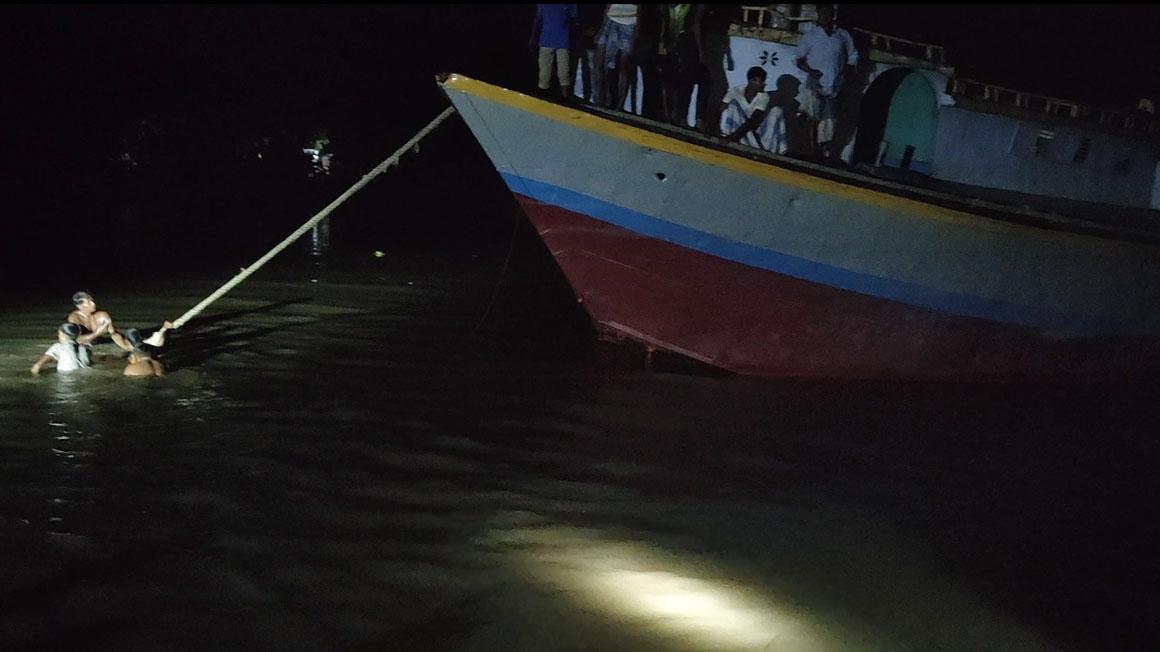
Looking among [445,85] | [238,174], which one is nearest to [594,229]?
[445,85]

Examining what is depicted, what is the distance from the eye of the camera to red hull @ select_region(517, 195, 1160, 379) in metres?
8.52

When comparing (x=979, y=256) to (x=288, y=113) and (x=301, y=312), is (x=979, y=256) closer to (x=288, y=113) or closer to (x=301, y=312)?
(x=301, y=312)

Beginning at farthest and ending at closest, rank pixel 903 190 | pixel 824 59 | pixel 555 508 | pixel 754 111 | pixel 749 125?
pixel 754 111, pixel 749 125, pixel 824 59, pixel 903 190, pixel 555 508

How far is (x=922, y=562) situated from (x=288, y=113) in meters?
45.4

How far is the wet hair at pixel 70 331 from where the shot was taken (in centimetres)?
842

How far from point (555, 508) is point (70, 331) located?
16.5ft

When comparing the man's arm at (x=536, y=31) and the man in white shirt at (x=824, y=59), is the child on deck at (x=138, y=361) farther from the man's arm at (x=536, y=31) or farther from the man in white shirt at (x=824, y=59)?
the man in white shirt at (x=824, y=59)

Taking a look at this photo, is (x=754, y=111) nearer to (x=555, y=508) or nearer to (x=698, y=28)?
(x=698, y=28)

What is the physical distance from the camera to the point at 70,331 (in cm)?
845

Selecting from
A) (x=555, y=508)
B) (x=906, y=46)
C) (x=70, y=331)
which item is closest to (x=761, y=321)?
(x=555, y=508)

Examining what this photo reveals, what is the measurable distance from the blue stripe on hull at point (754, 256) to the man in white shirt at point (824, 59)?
7.50 feet

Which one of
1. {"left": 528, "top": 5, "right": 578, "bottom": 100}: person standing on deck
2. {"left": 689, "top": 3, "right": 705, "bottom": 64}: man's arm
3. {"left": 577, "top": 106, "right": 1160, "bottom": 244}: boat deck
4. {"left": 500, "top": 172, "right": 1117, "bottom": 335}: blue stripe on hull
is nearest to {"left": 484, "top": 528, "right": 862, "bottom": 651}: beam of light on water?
{"left": 500, "top": 172, "right": 1117, "bottom": 335}: blue stripe on hull

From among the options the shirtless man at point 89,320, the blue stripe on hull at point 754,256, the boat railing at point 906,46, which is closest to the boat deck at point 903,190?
the blue stripe on hull at point 754,256

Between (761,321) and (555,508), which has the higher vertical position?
(761,321)
